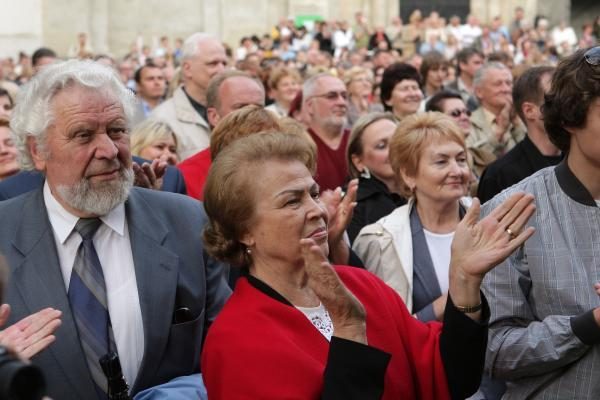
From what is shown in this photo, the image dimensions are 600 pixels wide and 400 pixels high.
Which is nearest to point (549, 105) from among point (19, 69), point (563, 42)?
point (19, 69)

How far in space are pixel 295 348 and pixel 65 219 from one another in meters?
1.14

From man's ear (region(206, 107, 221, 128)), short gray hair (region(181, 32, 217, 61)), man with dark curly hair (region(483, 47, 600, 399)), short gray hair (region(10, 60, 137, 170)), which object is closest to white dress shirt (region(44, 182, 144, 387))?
short gray hair (region(10, 60, 137, 170))

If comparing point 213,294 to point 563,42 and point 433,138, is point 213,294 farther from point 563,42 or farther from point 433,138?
point 563,42

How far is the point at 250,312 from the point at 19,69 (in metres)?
18.7

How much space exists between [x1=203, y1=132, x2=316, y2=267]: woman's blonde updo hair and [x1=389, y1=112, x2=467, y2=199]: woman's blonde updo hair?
2.05m

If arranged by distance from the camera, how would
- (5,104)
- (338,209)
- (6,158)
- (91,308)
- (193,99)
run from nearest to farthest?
(91,308)
(338,209)
(6,158)
(5,104)
(193,99)

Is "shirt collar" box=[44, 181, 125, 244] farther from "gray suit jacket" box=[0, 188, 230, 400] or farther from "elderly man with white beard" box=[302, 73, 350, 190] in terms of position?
"elderly man with white beard" box=[302, 73, 350, 190]

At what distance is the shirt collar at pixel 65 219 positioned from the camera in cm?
408

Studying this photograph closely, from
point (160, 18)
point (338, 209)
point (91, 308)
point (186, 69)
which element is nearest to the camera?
point (91, 308)

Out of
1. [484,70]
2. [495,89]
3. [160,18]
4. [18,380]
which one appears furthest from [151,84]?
[160,18]

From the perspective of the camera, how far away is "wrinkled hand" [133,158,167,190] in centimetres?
524

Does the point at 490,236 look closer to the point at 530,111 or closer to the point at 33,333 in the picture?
the point at 33,333

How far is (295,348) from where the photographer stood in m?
3.52

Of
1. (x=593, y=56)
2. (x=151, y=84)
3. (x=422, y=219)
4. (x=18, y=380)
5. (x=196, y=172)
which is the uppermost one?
(x=593, y=56)
